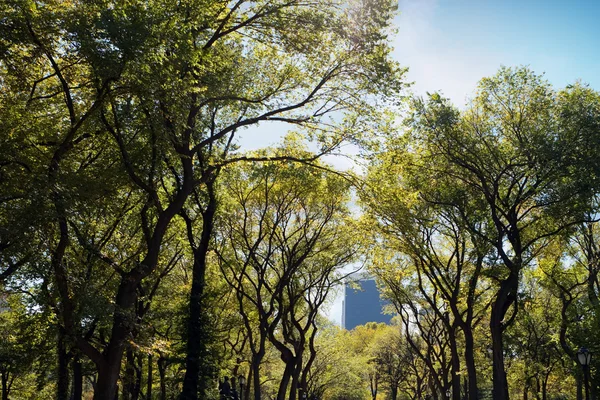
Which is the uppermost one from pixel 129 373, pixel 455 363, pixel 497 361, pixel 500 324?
pixel 500 324

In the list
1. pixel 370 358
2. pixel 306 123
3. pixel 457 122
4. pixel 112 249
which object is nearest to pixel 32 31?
pixel 306 123

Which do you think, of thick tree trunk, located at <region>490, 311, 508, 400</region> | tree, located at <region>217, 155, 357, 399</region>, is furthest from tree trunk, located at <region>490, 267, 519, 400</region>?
tree, located at <region>217, 155, 357, 399</region>

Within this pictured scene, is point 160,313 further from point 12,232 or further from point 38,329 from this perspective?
point 12,232

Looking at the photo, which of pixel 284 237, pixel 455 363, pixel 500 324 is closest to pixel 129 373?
pixel 284 237

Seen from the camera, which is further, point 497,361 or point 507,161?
A: point 507,161

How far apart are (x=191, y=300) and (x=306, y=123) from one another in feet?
27.2

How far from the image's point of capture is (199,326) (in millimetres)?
17547

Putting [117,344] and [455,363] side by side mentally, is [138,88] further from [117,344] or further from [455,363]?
[455,363]

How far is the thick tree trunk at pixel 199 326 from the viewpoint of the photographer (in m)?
16.5

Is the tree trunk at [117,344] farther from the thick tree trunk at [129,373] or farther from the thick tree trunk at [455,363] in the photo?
the thick tree trunk at [455,363]

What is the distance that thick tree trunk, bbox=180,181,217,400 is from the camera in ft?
54.0

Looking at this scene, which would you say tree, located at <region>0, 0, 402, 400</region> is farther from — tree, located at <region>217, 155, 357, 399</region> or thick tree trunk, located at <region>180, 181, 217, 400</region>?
tree, located at <region>217, 155, 357, 399</region>

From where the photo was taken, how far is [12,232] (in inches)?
380

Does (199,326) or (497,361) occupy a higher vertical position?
(199,326)
